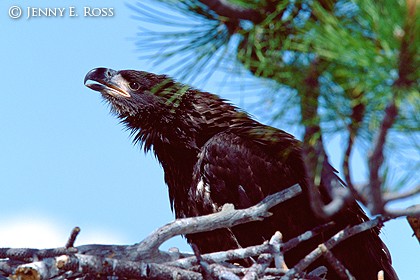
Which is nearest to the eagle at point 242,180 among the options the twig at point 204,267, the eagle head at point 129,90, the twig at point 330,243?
the eagle head at point 129,90

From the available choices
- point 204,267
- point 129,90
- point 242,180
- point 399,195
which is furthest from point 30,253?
point 129,90

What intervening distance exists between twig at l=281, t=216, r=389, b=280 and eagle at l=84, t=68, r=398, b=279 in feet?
2.10

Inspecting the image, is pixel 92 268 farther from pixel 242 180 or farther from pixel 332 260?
pixel 242 180

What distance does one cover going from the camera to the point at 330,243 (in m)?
4.97

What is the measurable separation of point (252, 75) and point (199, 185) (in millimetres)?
2519

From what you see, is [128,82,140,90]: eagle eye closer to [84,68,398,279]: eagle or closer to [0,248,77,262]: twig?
[84,68,398,279]: eagle

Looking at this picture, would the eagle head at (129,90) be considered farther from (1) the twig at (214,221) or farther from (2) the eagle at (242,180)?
(1) the twig at (214,221)

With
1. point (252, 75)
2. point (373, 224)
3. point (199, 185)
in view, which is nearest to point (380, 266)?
point (373, 224)

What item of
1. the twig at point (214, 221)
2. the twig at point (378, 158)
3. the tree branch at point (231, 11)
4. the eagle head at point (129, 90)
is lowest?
the twig at point (378, 158)

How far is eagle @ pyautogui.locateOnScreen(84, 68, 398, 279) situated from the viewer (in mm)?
6020

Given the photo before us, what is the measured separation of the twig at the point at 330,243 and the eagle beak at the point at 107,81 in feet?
8.84

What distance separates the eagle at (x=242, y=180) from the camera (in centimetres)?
602

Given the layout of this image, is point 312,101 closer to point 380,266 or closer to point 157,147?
point 380,266

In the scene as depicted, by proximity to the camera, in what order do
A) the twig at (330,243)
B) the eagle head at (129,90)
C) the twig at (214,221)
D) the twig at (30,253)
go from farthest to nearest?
the eagle head at (129,90) < the twig at (214,221) < the twig at (330,243) < the twig at (30,253)
